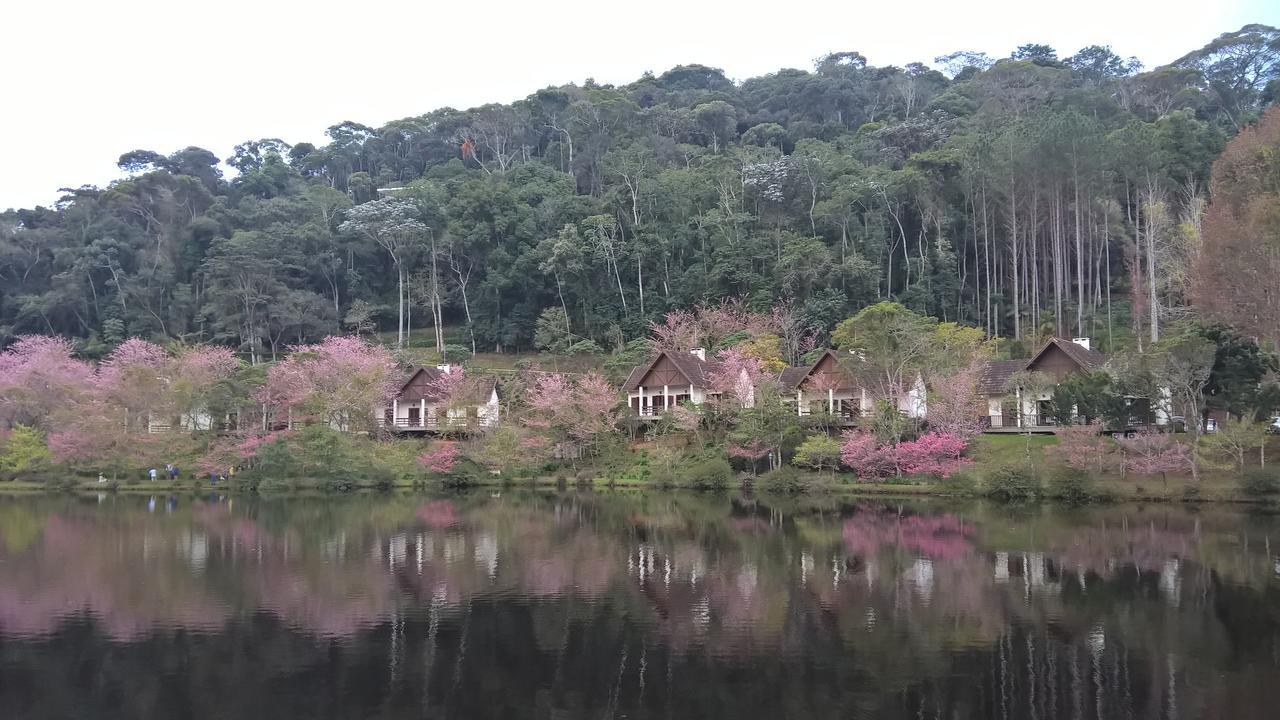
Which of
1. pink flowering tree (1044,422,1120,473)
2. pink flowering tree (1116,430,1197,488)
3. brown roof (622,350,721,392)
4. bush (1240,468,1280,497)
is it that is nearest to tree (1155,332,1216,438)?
pink flowering tree (1116,430,1197,488)

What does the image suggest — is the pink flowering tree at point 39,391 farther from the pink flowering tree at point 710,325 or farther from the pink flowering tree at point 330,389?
the pink flowering tree at point 710,325

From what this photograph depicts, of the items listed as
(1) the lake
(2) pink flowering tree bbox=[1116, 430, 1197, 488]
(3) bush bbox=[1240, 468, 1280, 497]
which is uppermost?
(2) pink flowering tree bbox=[1116, 430, 1197, 488]

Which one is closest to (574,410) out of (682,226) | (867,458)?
(867,458)

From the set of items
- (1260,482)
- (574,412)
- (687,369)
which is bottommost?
(1260,482)

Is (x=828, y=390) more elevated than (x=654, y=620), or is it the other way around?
(x=828, y=390)

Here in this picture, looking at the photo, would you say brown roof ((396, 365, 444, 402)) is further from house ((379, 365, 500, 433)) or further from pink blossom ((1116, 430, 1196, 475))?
pink blossom ((1116, 430, 1196, 475))

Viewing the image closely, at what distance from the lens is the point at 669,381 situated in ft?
142

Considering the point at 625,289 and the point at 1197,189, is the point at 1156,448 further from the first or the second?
the point at 625,289

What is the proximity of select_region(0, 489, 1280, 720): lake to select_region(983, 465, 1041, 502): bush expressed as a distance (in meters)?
3.64

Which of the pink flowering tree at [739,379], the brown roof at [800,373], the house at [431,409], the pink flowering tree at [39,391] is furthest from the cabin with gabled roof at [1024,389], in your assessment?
the pink flowering tree at [39,391]

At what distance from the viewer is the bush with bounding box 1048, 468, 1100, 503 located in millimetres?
27844

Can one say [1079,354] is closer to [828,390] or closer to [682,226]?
[828,390]

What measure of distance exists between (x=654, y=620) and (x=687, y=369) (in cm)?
2920

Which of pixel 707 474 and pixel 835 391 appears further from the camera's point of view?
pixel 835 391
